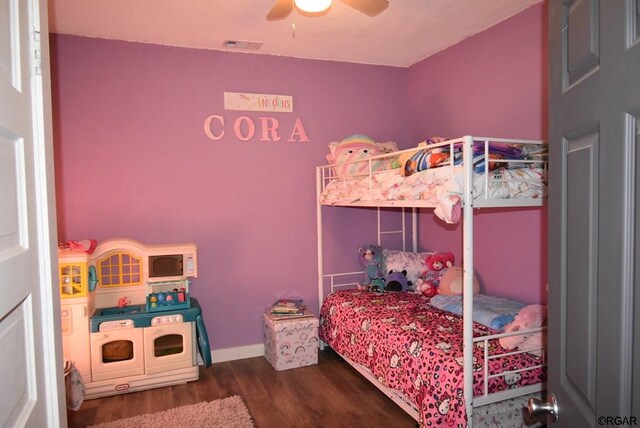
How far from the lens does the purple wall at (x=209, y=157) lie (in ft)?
10.5

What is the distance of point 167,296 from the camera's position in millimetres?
3129

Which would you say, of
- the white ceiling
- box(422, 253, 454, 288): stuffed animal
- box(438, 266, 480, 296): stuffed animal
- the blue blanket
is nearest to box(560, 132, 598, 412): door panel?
the blue blanket

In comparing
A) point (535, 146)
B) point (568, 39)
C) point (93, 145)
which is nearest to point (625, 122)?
point (568, 39)

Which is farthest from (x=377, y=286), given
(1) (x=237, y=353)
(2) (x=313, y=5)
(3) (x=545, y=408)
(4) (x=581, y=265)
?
(4) (x=581, y=265)

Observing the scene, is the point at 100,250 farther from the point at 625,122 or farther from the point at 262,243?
the point at 625,122

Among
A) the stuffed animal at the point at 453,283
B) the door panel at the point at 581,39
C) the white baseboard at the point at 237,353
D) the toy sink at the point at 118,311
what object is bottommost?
the white baseboard at the point at 237,353

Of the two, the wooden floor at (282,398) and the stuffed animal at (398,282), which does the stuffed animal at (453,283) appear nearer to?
the stuffed animal at (398,282)

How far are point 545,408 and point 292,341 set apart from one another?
2.55 metres

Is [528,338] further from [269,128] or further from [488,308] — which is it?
[269,128]

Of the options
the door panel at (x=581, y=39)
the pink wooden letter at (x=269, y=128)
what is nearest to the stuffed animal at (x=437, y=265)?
the pink wooden letter at (x=269, y=128)

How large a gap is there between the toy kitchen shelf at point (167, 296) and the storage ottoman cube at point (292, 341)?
659mm

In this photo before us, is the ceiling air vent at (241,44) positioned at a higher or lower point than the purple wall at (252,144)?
higher

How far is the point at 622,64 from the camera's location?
678 mm

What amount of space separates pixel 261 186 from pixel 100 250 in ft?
4.13
